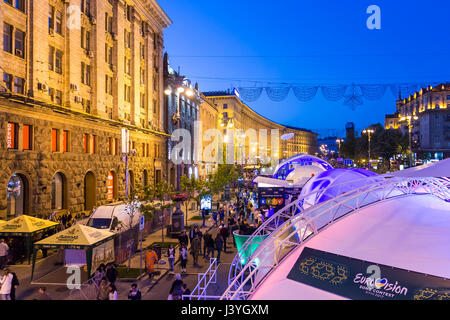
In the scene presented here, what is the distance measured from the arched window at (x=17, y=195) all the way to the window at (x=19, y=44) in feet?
28.4

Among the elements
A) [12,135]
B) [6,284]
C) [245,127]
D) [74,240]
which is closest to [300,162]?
[12,135]

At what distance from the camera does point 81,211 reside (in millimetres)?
32250

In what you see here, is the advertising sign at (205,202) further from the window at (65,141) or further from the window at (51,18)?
the window at (51,18)

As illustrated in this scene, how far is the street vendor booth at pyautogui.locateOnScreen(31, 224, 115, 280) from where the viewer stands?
14945 millimetres

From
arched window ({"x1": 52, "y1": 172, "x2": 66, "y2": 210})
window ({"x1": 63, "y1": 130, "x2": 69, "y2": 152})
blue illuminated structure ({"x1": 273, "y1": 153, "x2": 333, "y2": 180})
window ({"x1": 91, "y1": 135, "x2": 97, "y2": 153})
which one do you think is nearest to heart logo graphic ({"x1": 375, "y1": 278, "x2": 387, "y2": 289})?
arched window ({"x1": 52, "y1": 172, "x2": 66, "y2": 210})

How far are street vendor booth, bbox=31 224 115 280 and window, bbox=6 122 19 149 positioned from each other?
1163 centimetres

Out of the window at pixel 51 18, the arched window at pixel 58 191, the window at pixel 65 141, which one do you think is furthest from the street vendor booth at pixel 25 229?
the window at pixel 51 18

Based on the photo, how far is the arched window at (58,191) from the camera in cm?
2907

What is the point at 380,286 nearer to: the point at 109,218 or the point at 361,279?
the point at 361,279

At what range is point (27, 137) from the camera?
25.9m

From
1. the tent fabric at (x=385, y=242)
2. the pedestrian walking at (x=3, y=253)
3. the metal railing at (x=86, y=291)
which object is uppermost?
the tent fabric at (x=385, y=242)

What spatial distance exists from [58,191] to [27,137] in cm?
571

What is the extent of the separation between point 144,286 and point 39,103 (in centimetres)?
1801
